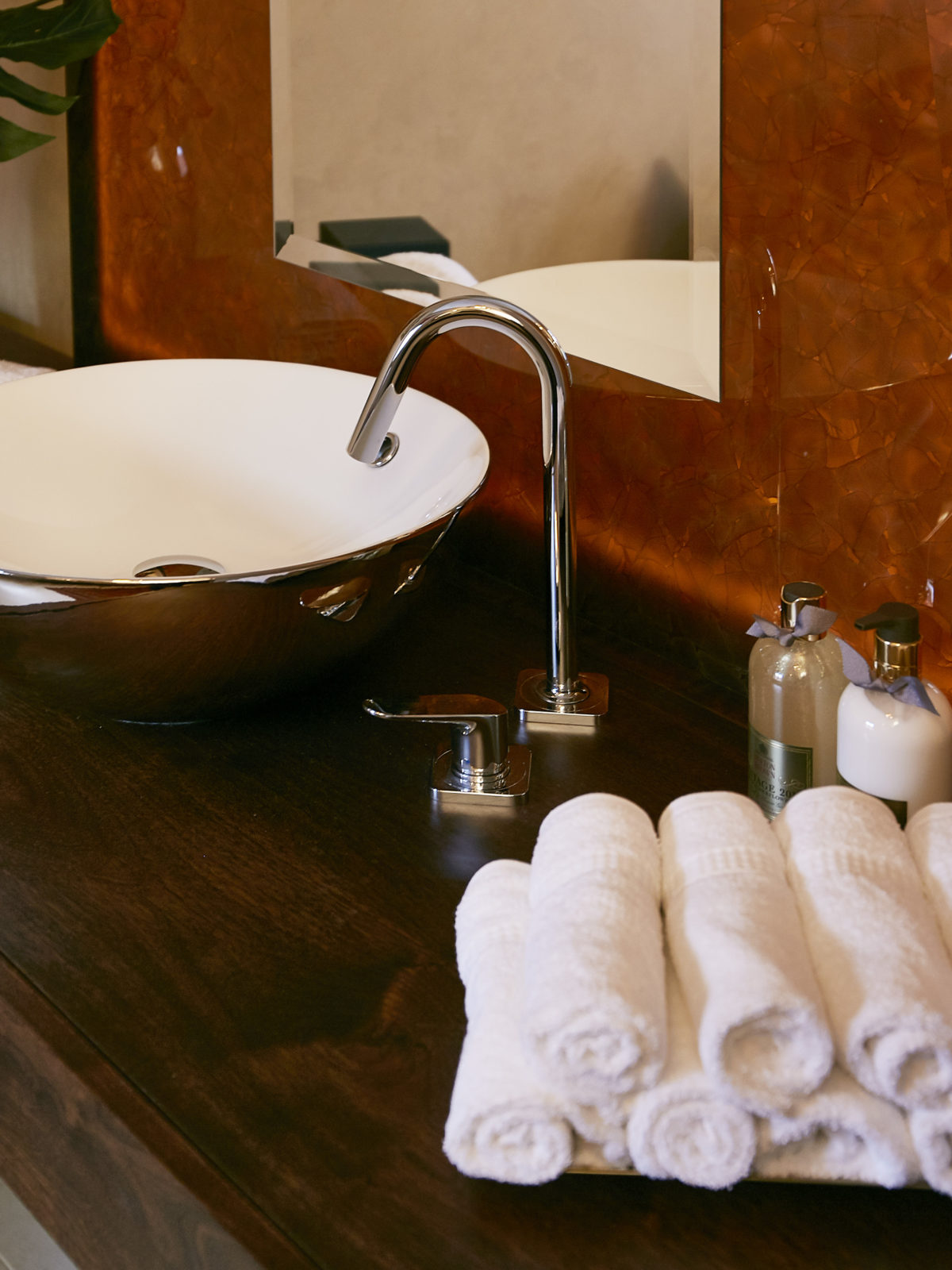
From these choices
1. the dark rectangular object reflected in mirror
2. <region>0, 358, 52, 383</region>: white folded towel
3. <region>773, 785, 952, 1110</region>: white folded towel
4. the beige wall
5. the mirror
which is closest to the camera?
<region>773, 785, 952, 1110</region>: white folded towel

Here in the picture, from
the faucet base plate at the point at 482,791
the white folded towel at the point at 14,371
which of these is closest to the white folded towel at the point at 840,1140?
the faucet base plate at the point at 482,791

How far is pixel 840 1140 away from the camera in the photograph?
51 centimetres

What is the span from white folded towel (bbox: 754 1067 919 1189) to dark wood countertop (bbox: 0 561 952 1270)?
1.7 inches

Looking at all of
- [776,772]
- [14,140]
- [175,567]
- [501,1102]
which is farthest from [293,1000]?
[14,140]

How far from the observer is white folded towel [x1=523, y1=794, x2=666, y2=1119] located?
0.50m

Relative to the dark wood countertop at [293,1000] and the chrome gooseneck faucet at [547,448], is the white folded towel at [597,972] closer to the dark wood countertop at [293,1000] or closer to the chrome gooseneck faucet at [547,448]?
the dark wood countertop at [293,1000]

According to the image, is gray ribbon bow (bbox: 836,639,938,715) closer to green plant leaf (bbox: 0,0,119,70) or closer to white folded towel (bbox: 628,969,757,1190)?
white folded towel (bbox: 628,969,757,1190)

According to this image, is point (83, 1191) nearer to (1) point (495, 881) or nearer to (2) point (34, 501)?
(1) point (495, 881)

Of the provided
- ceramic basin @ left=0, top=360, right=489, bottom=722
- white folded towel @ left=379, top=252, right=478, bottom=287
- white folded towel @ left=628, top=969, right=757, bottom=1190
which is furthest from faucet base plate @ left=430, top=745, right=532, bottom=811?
white folded towel @ left=379, top=252, right=478, bottom=287

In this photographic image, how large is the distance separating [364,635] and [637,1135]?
460 millimetres

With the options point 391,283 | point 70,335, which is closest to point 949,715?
point 391,283

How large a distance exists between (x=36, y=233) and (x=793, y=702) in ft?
4.24

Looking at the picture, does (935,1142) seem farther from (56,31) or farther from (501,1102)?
(56,31)

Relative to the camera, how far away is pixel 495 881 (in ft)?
2.04
